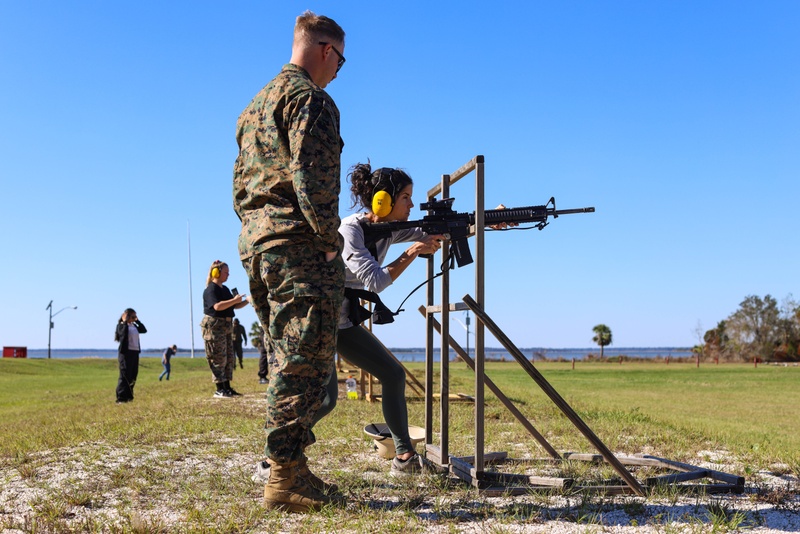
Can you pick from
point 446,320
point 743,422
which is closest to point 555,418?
point 743,422

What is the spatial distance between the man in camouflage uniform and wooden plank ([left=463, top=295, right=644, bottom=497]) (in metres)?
1.05

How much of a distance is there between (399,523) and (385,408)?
138 centimetres

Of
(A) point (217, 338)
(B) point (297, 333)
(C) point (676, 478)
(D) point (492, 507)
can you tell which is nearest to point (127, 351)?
(A) point (217, 338)

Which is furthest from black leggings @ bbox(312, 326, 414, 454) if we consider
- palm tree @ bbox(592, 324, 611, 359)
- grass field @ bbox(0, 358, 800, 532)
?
palm tree @ bbox(592, 324, 611, 359)

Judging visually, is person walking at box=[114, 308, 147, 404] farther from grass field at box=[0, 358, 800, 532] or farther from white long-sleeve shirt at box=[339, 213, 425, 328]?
white long-sleeve shirt at box=[339, 213, 425, 328]

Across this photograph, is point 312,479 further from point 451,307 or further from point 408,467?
point 451,307

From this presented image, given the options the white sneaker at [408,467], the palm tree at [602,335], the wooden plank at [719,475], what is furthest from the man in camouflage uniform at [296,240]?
the palm tree at [602,335]

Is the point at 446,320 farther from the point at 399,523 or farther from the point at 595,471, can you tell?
the point at 399,523

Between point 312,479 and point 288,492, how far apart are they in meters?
0.22

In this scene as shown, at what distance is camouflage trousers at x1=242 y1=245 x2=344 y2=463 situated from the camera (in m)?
4.03

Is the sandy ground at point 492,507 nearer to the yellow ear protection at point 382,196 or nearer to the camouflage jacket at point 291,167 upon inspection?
the camouflage jacket at point 291,167

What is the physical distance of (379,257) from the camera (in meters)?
5.34

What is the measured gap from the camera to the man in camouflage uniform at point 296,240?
3941mm

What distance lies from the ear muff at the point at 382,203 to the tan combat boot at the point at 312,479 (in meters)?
1.76
